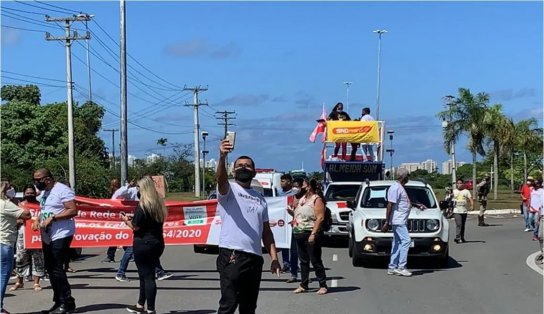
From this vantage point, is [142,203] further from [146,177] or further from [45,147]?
[45,147]

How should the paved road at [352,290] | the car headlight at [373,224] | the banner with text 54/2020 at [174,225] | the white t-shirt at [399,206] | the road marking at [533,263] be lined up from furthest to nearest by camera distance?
the car headlight at [373,224], the road marking at [533,263], the white t-shirt at [399,206], the banner with text 54/2020 at [174,225], the paved road at [352,290]

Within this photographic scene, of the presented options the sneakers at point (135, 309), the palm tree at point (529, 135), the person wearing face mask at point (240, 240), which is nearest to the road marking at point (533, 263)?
the sneakers at point (135, 309)

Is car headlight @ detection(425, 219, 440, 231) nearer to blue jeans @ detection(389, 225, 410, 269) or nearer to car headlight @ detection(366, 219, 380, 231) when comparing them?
car headlight @ detection(366, 219, 380, 231)

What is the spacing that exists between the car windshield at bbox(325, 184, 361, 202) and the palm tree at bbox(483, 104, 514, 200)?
30.2 meters

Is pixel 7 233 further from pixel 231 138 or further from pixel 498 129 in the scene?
pixel 498 129

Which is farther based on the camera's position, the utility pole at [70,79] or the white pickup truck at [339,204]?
the utility pole at [70,79]

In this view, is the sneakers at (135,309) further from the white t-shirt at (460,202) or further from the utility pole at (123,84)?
the utility pole at (123,84)

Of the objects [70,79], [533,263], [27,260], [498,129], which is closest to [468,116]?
[498,129]

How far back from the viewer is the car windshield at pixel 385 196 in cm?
1534

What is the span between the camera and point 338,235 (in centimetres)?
1970

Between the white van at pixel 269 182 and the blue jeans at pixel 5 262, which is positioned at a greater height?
the white van at pixel 269 182

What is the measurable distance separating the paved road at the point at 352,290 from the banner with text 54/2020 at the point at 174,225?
702 millimetres

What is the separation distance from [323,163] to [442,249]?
362 inches

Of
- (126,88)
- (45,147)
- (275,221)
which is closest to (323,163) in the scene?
(126,88)
